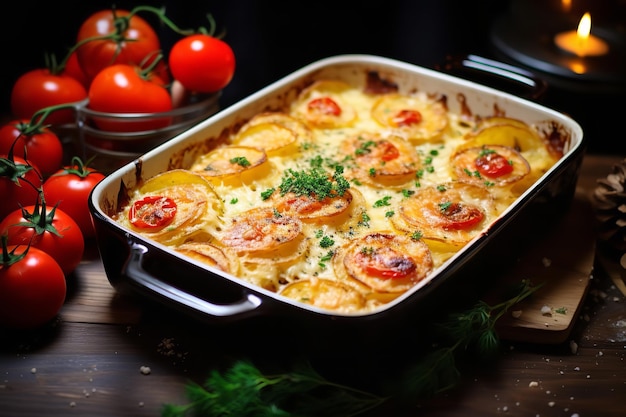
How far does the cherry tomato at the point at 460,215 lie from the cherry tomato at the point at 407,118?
2.04 feet

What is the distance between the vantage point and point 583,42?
3537 millimetres

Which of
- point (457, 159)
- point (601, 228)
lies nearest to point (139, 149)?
point (457, 159)

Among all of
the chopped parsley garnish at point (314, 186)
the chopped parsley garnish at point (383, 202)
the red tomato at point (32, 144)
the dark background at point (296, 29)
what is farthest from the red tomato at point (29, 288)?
the dark background at point (296, 29)

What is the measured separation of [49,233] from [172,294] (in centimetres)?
57

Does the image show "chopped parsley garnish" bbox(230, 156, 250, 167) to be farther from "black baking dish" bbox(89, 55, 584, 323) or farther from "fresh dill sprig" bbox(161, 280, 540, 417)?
"fresh dill sprig" bbox(161, 280, 540, 417)

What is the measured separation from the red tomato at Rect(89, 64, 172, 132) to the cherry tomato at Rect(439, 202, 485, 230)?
4.08 feet

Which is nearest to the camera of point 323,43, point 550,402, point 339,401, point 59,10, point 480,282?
point 339,401

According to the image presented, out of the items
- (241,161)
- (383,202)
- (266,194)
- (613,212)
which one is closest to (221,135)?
(241,161)

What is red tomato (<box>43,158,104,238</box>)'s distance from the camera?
8.88 ft

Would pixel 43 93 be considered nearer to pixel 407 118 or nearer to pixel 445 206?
pixel 407 118

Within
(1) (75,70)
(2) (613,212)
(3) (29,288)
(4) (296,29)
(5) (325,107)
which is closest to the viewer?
(3) (29,288)

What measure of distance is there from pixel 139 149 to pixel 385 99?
41.1 inches

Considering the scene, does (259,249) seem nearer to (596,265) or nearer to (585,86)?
(596,265)

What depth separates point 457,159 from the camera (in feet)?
9.52
